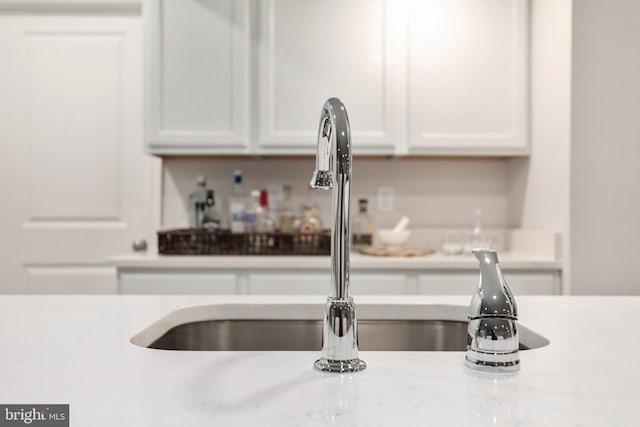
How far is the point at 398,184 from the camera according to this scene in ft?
10.1

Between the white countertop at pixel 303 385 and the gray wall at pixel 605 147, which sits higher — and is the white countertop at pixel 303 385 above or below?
below

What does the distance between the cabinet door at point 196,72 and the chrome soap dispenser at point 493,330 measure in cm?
207

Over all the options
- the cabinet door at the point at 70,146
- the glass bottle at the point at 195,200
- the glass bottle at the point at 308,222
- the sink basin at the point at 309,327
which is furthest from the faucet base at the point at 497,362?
the cabinet door at the point at 70,146

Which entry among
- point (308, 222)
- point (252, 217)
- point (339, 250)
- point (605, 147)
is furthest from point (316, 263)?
point (339, 250)

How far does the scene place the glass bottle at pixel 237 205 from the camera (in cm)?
272

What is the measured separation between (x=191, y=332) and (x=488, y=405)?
714mm

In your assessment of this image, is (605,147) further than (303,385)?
Yes

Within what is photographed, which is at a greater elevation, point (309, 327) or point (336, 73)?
point (336, 73)

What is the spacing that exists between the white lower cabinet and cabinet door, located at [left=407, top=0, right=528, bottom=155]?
0.61 meters

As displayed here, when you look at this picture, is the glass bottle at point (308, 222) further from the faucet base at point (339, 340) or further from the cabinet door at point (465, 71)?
the faucet base at point (339, 340)

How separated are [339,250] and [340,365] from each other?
0.14 m

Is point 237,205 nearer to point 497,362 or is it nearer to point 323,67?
point 323,67

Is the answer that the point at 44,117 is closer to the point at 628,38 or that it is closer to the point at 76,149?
the point at 76,149

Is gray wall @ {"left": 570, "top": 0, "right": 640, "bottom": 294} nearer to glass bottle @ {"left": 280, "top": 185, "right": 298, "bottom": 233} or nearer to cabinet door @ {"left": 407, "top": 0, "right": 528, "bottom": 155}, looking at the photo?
cabinet door @ {"left": 407, "top": 0, "right": 528, "bottom": 155}
